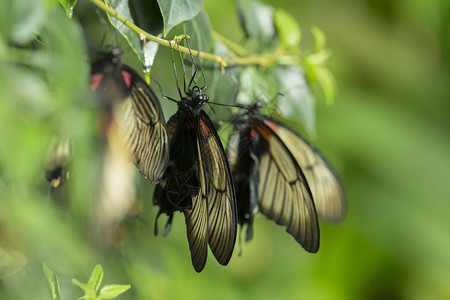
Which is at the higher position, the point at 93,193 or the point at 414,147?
the point at 414,147

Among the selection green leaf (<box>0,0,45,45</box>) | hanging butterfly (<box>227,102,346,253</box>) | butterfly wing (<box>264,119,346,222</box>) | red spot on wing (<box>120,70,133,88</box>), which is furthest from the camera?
butterfly wing (<box>264,119,346,222</box>)

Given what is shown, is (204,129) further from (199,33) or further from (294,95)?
(294,95)

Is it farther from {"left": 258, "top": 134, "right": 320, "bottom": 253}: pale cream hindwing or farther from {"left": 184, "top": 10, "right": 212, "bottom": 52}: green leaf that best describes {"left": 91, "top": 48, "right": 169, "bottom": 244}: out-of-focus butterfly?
{"left": 258, "top": 134, "right": 320, "bottom": 253}: pale cream hindwing

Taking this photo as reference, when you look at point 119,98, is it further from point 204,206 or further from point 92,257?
point 92,257

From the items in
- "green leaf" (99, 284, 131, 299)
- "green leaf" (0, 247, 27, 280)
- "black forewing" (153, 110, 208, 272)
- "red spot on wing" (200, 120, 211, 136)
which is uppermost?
"red spot on wing" (200, 120, 211, 136)

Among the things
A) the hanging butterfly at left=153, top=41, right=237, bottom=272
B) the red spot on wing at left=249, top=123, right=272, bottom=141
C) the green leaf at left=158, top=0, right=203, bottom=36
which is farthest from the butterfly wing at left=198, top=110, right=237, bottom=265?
the red spot on wing at left=249, top=123, right=272, bottom=141

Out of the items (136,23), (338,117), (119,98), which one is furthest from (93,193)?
(338,117)
